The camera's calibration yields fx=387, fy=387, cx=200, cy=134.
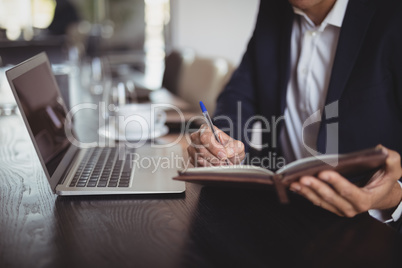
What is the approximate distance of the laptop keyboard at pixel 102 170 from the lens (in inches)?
30.6

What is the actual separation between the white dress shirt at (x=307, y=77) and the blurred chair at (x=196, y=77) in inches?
32.9

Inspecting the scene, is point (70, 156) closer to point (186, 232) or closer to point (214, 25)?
point (186, 232)

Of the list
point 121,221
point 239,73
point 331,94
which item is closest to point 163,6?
point 239,73

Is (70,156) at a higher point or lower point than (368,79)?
lower

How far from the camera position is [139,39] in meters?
6.07

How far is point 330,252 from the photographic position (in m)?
0.58

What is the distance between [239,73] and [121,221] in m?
0.85

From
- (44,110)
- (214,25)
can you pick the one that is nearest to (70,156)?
(44,110)

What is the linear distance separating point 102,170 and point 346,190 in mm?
505

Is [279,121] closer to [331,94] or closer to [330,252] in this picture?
[331,94]

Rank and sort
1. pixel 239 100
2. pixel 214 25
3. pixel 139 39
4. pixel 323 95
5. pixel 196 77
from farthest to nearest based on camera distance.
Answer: pixel 139 39, pixel 214 25, pixel 196 77, pixel 239 100, pixel 323 95

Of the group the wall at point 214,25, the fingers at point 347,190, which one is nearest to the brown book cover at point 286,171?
the fingers at point 347,190

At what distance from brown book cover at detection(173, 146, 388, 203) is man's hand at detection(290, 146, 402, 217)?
0.05 ft

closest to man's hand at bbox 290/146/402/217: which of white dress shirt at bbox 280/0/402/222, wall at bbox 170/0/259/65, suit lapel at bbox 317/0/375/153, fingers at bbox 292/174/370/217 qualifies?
fingers at bbox 292/174/370/217
